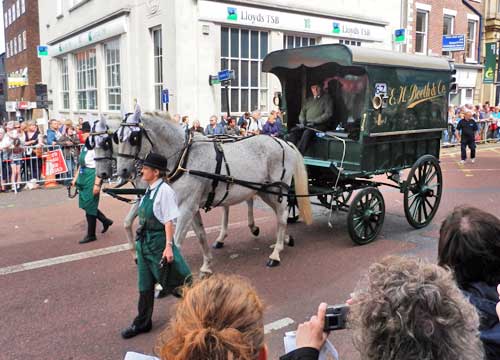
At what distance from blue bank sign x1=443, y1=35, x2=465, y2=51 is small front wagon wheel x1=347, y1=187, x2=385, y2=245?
1939 cm

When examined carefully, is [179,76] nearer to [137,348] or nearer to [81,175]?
[81,175]

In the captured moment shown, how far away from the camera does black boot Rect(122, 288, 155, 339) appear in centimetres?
429

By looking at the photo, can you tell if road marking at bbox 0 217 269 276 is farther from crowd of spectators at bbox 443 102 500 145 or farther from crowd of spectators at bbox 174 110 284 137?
crowd of spectators at bbox 443 102 500 145

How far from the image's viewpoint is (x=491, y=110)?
24062mm

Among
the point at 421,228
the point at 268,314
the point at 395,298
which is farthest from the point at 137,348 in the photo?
the point at 421,228

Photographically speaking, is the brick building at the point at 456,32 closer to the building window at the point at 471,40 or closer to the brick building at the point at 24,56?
the building window at the point at 471,40

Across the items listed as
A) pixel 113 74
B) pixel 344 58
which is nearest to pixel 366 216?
pixel 344 58

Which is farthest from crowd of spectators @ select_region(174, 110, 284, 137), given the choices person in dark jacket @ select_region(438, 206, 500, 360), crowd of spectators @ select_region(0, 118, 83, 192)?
person in dark jacket @ select_region(438, 206, 500, 360)

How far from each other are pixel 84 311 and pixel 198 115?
12.3 metres

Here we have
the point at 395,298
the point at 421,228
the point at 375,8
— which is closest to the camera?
the point at 395,298

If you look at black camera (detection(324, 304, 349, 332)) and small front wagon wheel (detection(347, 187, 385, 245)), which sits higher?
black camera (detection(324, 304, 349, 332))

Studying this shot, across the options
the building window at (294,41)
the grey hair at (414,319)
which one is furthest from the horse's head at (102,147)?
the building window at (294,41)

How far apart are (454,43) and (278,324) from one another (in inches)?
904

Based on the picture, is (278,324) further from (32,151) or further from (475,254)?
(32,151)
